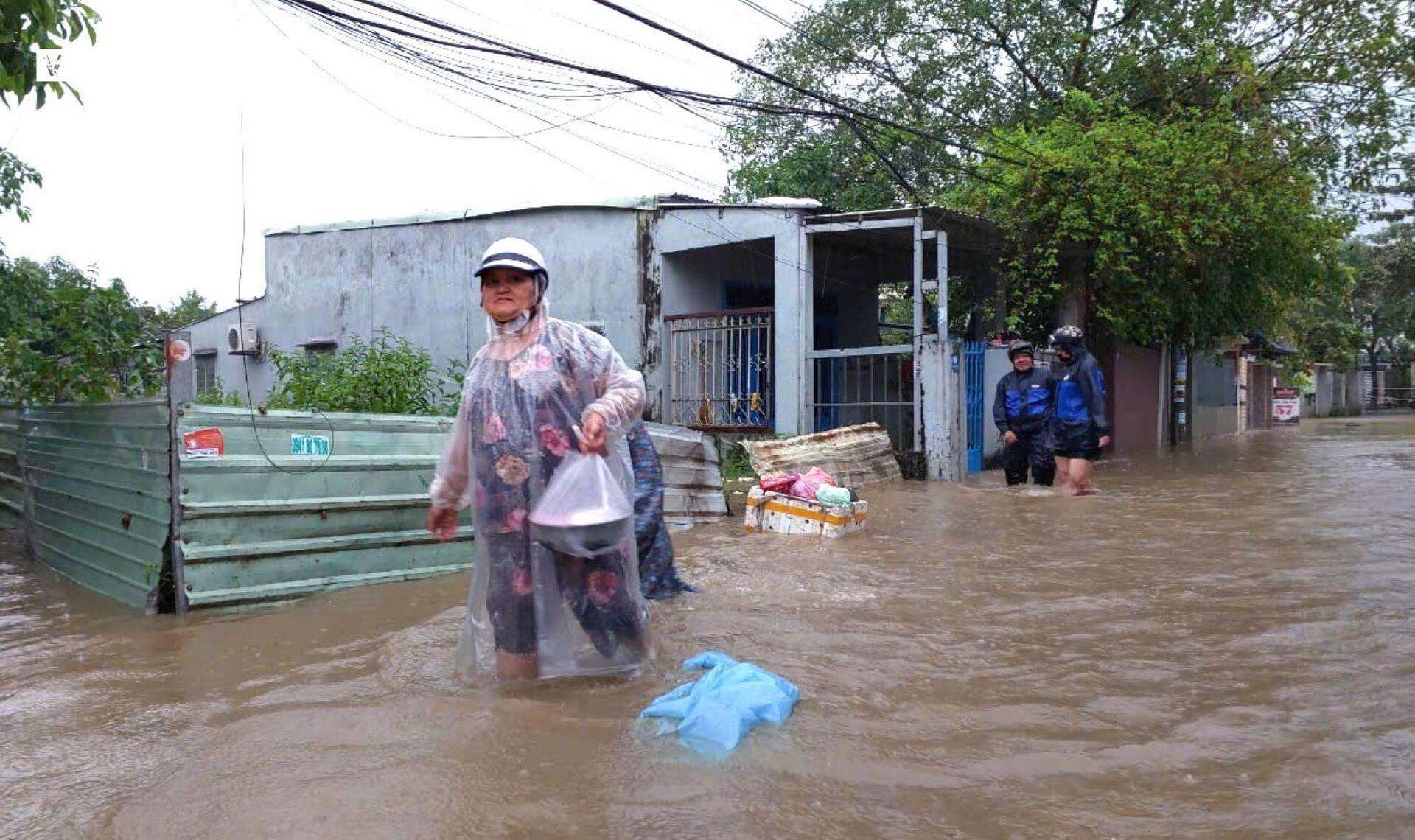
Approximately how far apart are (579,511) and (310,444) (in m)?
2.59

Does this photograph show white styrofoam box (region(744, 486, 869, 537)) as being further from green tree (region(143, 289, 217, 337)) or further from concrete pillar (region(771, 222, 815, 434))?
green tree (region(143, 289, 217, 337))

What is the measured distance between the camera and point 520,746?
10.3 feet

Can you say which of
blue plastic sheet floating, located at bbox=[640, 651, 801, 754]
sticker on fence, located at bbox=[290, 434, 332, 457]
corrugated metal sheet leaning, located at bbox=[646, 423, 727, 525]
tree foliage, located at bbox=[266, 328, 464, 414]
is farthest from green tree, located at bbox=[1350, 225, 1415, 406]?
blue plastic sheet floating, located at bbox=[640, 651, 801, 754]

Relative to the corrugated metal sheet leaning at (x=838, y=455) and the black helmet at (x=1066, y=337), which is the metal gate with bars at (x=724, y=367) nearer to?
the corrugated metal sheet leaning at (x=838, y=455)

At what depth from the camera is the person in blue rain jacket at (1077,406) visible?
9.06m

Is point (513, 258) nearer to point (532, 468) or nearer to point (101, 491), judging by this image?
point (532, 468)

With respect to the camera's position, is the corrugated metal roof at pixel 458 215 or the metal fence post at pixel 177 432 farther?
the corrugated metal roof at pixel 458 215

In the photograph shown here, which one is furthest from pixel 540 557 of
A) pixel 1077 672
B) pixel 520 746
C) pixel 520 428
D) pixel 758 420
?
pixel 758 420

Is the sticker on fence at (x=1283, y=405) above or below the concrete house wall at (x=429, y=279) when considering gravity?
below

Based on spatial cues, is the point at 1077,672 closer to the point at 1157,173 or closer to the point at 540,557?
the point at 540,557

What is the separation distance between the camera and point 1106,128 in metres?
13.2

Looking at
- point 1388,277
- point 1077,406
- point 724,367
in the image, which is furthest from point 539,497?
point 1388,277

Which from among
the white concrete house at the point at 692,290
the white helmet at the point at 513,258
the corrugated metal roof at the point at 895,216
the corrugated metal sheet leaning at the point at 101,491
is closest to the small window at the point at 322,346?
the white concrete house at the point at 692,290

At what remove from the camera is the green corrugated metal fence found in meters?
5.01
